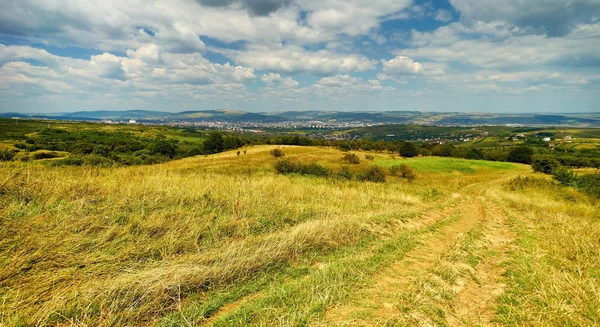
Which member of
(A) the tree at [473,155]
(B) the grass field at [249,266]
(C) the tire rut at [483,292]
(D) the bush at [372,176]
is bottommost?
(A) the tree at [473,155]

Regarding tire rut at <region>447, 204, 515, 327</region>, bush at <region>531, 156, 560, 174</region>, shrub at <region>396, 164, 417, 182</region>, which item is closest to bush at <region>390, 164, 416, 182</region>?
shrub at <region>396, 164, 417, 182</region>

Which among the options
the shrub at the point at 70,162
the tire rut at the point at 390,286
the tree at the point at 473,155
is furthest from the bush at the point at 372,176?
the tree at the point at 473,155

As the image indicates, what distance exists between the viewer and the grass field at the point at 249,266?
394cm

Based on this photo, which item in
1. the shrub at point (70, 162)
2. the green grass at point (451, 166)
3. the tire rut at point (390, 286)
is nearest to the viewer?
the tire rut at point (390, 286)

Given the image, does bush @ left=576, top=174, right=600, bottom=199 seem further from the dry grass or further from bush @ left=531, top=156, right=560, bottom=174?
the dry grass

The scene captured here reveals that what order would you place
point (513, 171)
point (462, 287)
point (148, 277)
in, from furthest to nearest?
1. point (513, 171)
2. point (462, 287)
3. point (148, 277)

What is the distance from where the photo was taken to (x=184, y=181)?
38.3 feet

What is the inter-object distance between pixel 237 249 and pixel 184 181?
7.00 meters

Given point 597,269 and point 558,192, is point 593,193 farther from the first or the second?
point 597,269

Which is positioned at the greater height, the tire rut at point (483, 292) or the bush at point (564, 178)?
the tire rut at point (483, 292)

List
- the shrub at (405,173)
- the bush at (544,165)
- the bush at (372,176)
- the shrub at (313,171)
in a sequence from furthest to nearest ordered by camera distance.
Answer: the bush at (544,165), the shrub at (405,173), the bush at (372,176), the shrub at (313,171)

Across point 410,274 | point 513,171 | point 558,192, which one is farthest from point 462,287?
point 513,171

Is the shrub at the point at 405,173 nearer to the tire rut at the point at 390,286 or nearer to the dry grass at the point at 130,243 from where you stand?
the tire rut at the point at 390,286

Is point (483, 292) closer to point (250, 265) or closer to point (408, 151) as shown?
point (250, 265)
